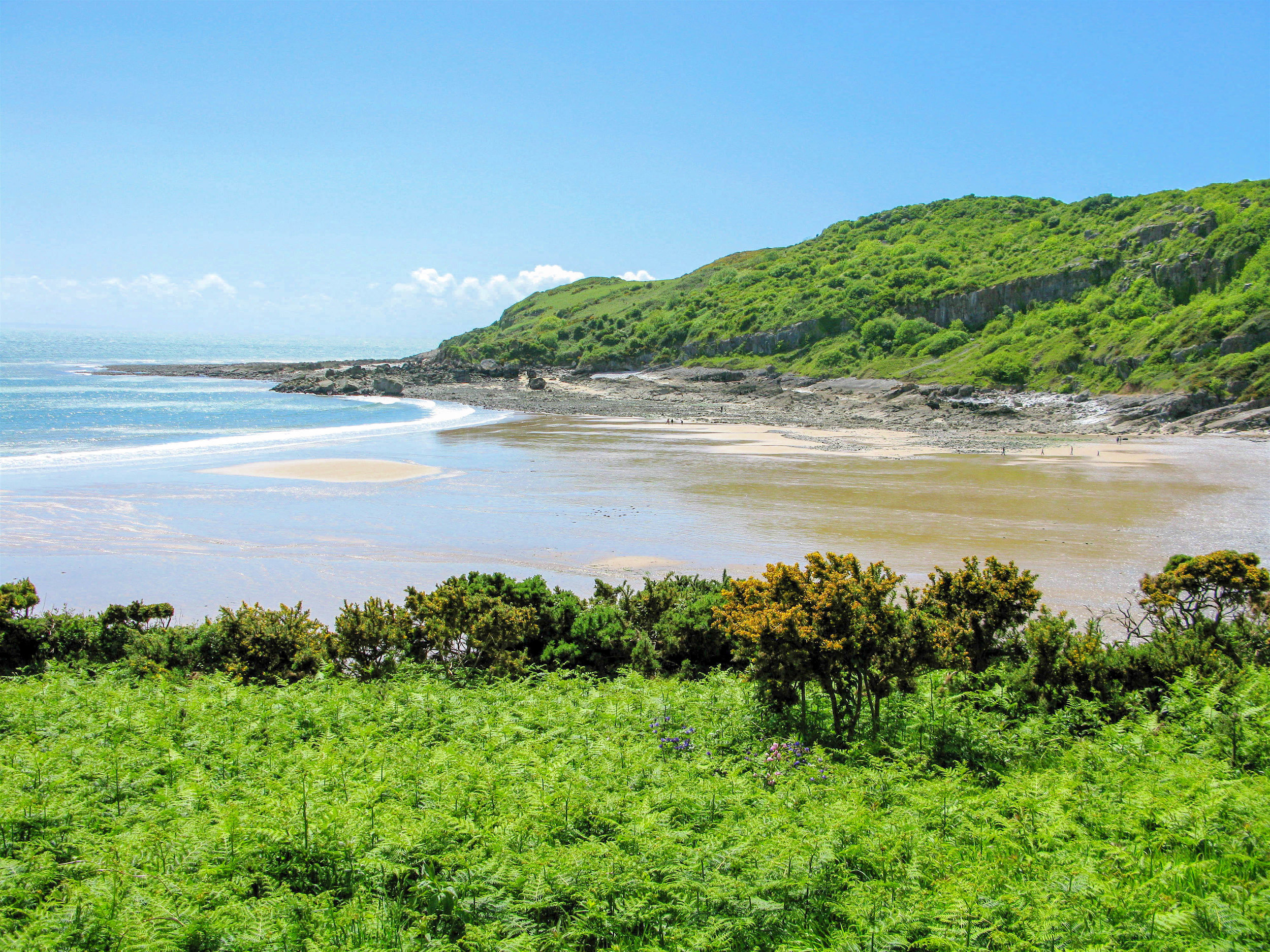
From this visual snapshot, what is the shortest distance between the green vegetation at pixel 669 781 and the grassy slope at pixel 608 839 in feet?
0.09

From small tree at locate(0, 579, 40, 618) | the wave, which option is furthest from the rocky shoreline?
small tree at locate(0, 579, 40, 618)

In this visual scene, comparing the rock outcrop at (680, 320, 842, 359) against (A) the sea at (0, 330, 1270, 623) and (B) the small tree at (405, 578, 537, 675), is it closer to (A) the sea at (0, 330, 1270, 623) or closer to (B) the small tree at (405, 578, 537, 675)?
(A) the sea at (0, 330, 1270, 623)

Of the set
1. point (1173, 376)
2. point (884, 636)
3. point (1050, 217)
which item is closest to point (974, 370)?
point (1173, 376)

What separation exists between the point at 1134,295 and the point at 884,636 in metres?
79.4

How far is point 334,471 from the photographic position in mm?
33438

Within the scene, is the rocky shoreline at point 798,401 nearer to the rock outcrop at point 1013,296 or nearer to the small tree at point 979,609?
the rock outcrop at point 1013,296

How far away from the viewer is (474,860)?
487cm

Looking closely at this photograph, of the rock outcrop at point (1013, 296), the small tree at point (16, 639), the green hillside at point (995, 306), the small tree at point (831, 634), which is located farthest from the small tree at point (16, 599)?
the rock outcrop at point (1013, 296)

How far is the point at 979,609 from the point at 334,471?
2912cm

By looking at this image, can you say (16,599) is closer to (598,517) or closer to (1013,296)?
(598,517)

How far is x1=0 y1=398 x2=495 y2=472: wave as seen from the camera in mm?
34719

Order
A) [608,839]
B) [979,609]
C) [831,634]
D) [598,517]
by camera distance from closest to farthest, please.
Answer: [608,839], [831,634], [979,609], [598,517]

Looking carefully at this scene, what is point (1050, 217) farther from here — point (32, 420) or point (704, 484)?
point (32, 420)

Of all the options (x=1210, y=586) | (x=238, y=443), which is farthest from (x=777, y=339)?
(x=1210, y=586)
